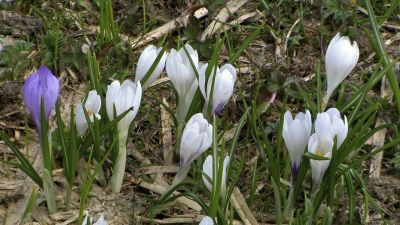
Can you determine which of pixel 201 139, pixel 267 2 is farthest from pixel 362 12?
pixel 201 139

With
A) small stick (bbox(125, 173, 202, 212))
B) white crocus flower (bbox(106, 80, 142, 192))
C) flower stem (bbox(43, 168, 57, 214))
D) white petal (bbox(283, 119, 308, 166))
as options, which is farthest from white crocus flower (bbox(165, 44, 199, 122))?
flower stem (bbox(43, 168, 57, 214))

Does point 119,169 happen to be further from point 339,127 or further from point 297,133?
point 339,127

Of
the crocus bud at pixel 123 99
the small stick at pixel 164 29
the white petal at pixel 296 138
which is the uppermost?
the small stick at pixel 164 29

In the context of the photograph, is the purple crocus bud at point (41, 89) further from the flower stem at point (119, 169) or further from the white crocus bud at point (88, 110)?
the flower stem at point (119, 169)

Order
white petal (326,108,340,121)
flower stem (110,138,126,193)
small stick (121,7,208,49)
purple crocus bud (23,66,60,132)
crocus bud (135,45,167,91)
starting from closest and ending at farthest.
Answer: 1. purple crocus bud (23,66,60,132)
2. white petal (326,108,340,121)
3. flower stem (110,138,126,193)
4. crocus bud (135,45,167,91)
5. small stick (121,7,208,49)

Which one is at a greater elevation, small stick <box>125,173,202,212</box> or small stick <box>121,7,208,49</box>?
small stick <box>121,7,208,49</box>

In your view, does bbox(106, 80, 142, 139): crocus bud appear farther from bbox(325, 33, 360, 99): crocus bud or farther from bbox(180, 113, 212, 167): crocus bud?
bbox(325, 33, 360, 99): crocus bud

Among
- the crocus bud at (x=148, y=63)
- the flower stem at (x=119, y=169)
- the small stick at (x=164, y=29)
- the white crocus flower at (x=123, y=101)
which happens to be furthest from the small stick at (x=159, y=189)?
the small stick at (x=164, y=29)
